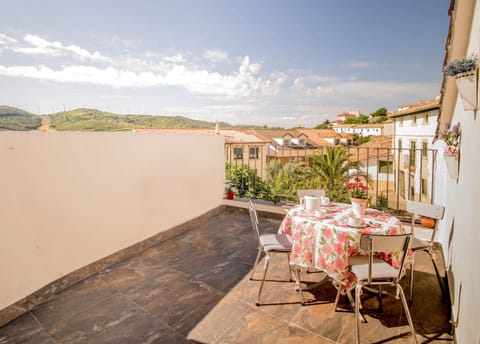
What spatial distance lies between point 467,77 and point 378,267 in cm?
139

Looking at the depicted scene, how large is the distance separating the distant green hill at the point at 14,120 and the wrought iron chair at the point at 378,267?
9.56 feet

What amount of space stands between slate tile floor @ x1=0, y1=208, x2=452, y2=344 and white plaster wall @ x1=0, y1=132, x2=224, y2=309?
0.31m

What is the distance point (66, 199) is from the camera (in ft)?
8.50

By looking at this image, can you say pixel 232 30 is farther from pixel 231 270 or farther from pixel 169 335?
pixel 169 335

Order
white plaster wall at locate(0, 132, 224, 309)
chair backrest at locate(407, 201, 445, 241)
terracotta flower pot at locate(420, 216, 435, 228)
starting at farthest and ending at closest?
terracotta flower pot at locate(420, 216, 435, 228) < chair backrest at locate(407, 201, 445, 241) < white plaster wall at locate(0, 132, 224, 309)

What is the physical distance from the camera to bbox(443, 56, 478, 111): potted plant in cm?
163

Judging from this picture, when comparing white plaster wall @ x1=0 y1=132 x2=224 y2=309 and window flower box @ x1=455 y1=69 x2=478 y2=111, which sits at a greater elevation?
window flower box @ x1=455 y1=69 x2=478 y2=111

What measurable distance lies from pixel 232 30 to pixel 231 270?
10.2 meters

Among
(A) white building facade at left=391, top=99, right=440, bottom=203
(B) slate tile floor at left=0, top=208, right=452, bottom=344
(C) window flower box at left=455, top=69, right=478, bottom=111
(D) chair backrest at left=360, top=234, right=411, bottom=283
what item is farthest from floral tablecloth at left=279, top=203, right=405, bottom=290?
(A) white building facade at left=391, top=99, right=440, bottom=203

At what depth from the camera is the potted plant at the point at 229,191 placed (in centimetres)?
514

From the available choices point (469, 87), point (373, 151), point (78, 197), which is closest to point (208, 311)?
point (78, 197)

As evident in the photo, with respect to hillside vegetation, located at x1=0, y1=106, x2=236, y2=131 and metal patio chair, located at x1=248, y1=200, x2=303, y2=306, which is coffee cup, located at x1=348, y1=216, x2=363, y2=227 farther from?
hillside vegetation, located at x1=0, y1=106, x2=236, y2=131

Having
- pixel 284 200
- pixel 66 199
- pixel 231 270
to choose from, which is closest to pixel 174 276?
pixel 231 270

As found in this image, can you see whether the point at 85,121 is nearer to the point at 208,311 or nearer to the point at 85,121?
the point at 85,121
